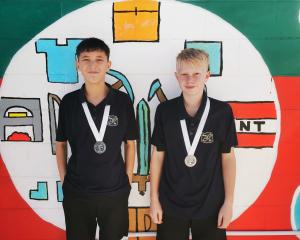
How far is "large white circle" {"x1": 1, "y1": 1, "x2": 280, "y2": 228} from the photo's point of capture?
7.31ft

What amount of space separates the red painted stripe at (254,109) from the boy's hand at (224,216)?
638mm

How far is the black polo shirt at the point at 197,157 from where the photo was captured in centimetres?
194

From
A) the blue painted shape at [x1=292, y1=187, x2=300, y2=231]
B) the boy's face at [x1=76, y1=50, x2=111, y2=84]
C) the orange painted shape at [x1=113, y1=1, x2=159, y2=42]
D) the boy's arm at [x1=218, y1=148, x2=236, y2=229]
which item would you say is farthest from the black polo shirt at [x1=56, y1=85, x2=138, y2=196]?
the blue painted shape at [x1=292, y1=187, x2=300, y2=231]

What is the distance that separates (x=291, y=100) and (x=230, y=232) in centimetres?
98

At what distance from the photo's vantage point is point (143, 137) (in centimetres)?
233

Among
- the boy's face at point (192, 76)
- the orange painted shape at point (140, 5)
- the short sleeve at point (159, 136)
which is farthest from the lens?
the orange painted shape at point (140, 5)

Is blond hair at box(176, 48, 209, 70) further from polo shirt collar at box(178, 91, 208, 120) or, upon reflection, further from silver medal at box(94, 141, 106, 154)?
silver medal at box(94, 141, 106, 154)

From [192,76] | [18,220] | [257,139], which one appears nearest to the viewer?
[192,76]

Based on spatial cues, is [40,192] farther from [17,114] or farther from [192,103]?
[192,103]

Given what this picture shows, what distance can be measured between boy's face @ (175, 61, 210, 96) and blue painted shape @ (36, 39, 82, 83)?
0.75 metres

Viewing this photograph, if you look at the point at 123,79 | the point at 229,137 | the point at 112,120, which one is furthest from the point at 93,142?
the point at 229,137

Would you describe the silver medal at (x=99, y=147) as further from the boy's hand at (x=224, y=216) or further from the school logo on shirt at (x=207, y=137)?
the boy's hand at (x=224, y=216)

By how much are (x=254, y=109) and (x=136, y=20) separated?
3.13 feet

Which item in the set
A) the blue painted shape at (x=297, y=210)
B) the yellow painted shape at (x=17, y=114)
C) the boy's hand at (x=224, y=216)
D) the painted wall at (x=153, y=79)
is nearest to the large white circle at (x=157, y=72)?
the painted wall at (x=153, y=79)
